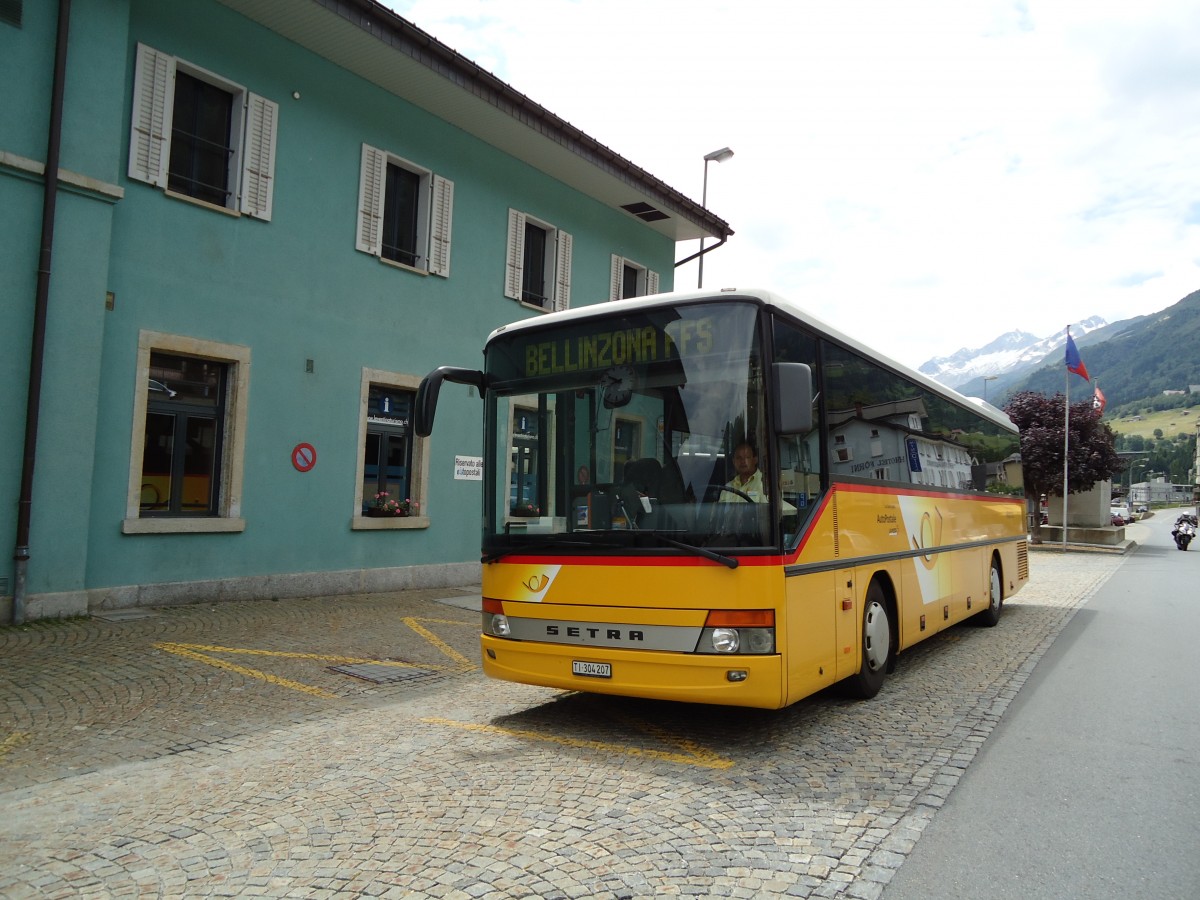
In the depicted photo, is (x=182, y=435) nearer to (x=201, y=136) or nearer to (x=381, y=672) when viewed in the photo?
(x=201, y=136)

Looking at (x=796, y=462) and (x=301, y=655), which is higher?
(x=796, y=462)

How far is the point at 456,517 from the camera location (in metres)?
14.9

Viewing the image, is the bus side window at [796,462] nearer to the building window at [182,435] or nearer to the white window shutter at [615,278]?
the building window at [182,435]

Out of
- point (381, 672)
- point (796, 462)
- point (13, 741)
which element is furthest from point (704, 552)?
point (13, 741)

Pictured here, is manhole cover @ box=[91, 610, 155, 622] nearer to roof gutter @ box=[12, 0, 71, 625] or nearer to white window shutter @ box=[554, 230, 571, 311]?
roof gutter @ box=[12, 0, 71, 625]

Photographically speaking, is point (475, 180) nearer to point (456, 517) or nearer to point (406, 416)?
point (406, 416)

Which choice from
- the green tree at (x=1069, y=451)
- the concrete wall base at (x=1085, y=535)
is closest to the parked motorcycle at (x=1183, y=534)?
the concrete wall base at (x=1085, y=535)

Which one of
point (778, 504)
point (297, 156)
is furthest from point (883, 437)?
point (297, 156)

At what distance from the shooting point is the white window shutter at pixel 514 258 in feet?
53.1

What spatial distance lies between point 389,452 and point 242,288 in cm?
355

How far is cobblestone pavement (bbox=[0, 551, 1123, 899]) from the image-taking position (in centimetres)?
358

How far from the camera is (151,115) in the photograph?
34.6 feet

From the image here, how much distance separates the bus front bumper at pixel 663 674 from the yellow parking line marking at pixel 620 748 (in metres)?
0.34

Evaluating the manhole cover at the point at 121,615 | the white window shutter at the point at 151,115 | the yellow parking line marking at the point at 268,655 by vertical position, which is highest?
the white window shutter at the point at 151,115
